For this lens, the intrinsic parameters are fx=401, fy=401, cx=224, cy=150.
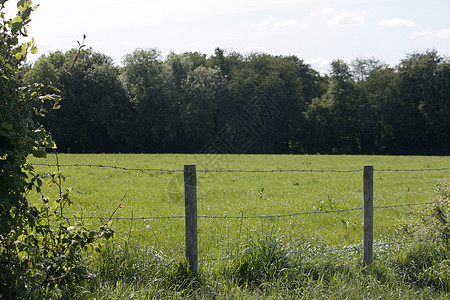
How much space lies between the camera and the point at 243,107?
5947cm

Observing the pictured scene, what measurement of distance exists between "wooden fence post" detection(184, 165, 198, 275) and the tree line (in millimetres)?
51241

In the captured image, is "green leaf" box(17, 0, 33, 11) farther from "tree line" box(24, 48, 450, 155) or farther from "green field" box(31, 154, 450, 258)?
"tree line" box(24, 48, 450, 155)

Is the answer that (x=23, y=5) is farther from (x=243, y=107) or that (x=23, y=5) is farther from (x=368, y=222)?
(x=243, y=107)

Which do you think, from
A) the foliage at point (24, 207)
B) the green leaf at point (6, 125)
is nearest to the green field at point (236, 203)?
the foliage at point (24, 207)

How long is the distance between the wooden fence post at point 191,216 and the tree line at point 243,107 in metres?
51.2

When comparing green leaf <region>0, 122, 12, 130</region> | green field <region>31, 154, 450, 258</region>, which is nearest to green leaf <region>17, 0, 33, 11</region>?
green leaf <region>0, 122, 12, 130</region>

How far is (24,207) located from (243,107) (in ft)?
185

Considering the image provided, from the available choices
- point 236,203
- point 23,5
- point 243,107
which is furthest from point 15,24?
point 243,107

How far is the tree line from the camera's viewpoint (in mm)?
55688

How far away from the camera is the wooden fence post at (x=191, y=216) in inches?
202

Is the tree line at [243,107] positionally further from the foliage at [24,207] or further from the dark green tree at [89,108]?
the foliage at [24,207]

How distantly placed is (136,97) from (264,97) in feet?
63.5

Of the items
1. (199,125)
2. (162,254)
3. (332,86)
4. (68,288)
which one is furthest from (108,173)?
(332,86)

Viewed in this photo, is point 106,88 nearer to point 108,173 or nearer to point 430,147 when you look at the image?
point 108,173
